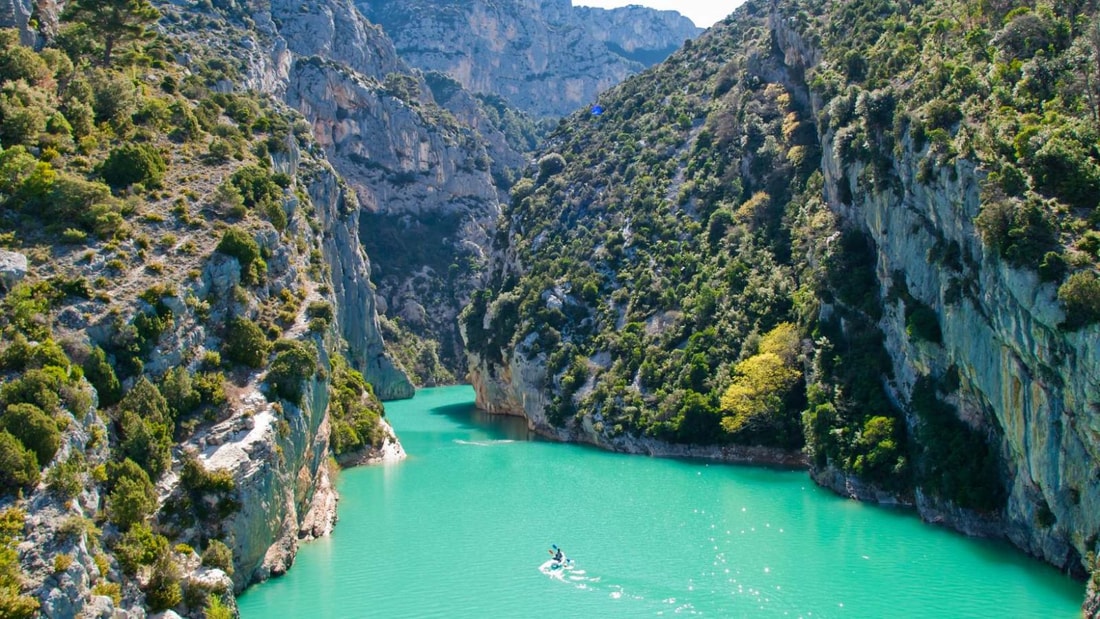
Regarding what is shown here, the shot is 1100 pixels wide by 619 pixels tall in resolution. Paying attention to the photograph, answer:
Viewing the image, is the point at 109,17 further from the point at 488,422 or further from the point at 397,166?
the point at 397,166

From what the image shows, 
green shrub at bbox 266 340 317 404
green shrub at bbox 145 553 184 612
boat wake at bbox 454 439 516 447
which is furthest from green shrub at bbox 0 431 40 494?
boat wake at bbox 454 439 516 447

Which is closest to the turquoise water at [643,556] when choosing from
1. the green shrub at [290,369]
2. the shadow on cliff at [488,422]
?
the green shrub at [290,369]

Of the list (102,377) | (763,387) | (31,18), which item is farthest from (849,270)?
(31,18)

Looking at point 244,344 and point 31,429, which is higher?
point 244,344

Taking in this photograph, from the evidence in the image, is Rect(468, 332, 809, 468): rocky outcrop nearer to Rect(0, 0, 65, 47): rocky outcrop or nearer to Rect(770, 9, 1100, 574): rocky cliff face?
Rect(770, 9, 1100, 574): rocky cliff face

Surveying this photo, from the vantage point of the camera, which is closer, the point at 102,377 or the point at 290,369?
the point at 102,377

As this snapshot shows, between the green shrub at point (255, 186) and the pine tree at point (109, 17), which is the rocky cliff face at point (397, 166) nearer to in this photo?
the pine tree at point (109, 17)
